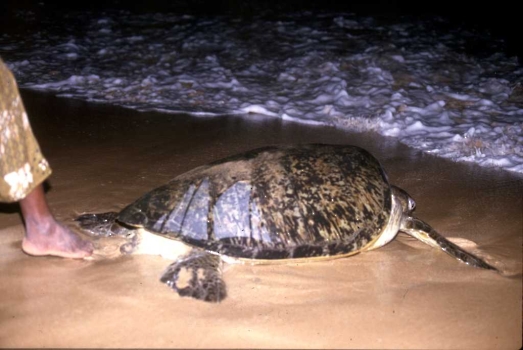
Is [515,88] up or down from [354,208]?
→ down

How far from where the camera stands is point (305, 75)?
21.2 feet

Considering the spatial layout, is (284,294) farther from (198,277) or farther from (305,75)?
(305,75)

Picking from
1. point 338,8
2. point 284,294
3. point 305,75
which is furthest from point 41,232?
point 338,8

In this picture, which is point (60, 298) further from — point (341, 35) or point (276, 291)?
point (341, 35)

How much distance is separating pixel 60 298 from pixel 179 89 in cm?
405

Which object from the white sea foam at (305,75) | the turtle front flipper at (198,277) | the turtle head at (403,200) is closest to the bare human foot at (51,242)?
the turtle front flipper at (198,277)

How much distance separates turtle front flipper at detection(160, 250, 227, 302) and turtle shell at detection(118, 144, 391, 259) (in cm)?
7

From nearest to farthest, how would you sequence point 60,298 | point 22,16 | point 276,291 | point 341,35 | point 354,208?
point 60,298, point 276,291, point 354,208, point 341,35, point 22,16

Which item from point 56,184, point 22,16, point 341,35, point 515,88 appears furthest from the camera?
point 22,16

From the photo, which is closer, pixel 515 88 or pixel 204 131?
pixel 204 131

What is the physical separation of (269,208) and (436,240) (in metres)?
0.96

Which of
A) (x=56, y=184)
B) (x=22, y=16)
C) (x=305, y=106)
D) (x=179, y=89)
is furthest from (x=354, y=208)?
(x=22, y=16)

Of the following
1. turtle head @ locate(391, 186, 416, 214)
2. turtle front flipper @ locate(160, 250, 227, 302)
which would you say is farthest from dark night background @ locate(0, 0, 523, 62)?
turtle front flipper @ locate(160, 250, 227, 302)

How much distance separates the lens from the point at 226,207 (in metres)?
2.38
